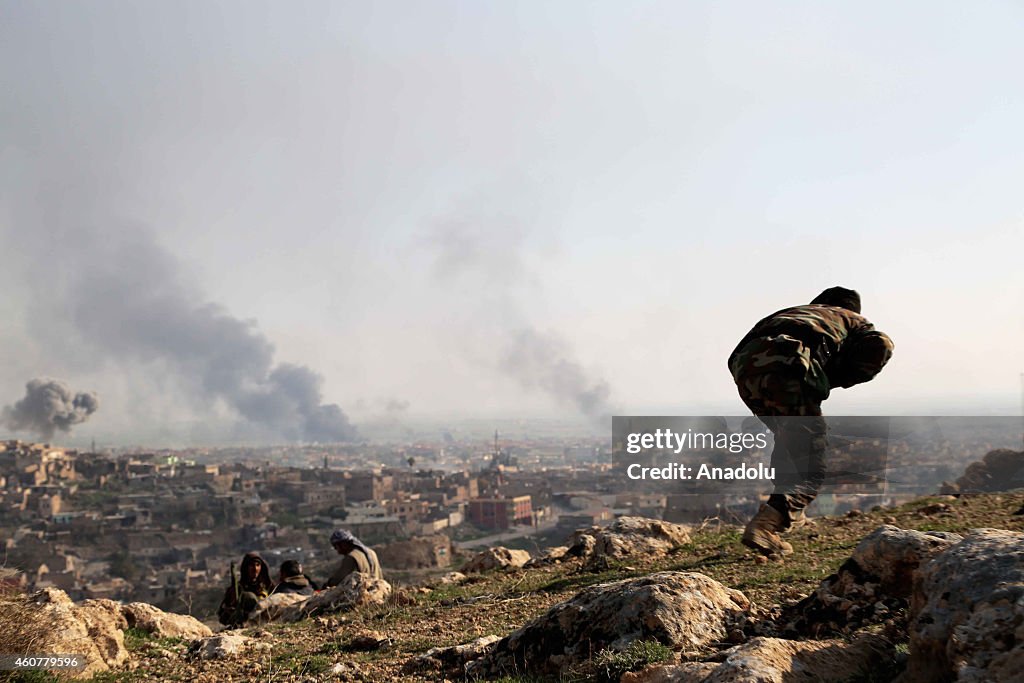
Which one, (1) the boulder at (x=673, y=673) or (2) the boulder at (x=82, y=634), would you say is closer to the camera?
(1) the boulder at (x=673, y=673)

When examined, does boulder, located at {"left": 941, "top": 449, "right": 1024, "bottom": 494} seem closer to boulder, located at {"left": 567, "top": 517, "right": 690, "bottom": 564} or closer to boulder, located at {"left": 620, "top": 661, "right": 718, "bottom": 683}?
boulder, located at {"left": 567, "top": 517, "right": 690, "bottom": 564}

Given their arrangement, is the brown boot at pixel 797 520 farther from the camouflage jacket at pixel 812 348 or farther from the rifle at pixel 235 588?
the rifle at pixel 235 588

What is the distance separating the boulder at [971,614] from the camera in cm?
259

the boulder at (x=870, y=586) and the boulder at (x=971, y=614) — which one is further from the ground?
the boulder at (x=971, y=614)

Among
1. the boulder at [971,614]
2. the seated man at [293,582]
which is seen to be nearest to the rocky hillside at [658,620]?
the boulder at [971,614]

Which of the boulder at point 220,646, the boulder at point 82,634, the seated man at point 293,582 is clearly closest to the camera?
the boulder at point 82,634

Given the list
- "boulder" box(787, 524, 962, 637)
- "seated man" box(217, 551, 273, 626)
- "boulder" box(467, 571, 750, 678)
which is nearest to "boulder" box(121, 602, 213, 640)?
"seated man" box(217, 551, 273, 626)

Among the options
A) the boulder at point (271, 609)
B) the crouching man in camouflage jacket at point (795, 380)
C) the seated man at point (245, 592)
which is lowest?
the seated man at point (245, 592)

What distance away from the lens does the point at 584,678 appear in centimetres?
390

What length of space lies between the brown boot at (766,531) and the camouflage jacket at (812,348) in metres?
1.10

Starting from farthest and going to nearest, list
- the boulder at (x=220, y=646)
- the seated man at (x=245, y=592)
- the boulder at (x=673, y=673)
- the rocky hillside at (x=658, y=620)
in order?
the seated man at (x=245, y=592)
the boulder at (x=220, y=646)
the boulder at (x=673, y=673)
the rocky hillside at (x=658, y=620)

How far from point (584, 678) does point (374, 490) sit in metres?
78.1

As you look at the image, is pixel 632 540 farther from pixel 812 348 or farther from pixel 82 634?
pixel 82 634

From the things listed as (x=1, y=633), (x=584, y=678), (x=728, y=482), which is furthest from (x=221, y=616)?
(x=584, y=678)
